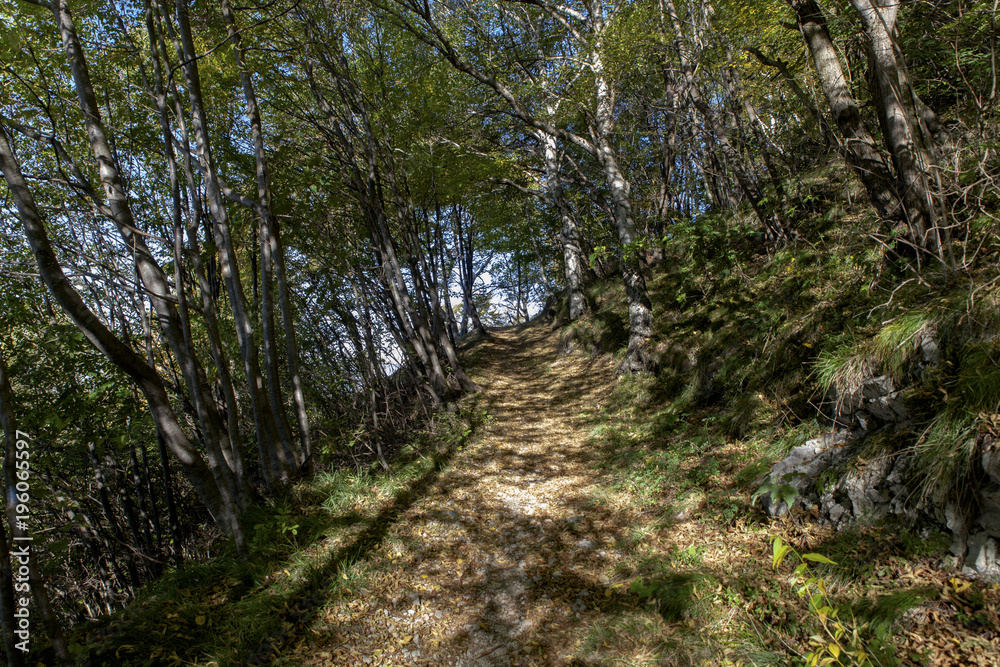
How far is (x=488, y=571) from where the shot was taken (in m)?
3.64

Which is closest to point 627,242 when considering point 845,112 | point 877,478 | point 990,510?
point 845,112

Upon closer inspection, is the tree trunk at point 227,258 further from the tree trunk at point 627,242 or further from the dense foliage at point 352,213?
the tree trunk at point 627,242

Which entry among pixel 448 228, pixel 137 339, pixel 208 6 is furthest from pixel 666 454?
pixel 448 228

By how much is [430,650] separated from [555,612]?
905 mm

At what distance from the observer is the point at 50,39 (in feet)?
17.1

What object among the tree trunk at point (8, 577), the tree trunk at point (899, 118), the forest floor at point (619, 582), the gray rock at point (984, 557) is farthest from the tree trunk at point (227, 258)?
the tree trunk at point (899, 118)

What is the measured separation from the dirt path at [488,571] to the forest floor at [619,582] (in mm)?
13

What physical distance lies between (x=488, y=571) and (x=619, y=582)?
1083mm

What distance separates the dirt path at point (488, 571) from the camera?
290 centimetres

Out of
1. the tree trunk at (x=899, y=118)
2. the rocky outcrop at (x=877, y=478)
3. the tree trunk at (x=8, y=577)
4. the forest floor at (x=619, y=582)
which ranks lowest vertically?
the forest floor at (x=619, y=582)

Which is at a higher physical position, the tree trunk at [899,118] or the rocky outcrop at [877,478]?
the tree trunk at [899,118]

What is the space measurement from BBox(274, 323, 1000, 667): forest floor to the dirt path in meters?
0.01

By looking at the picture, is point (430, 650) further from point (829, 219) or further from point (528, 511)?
point (829, 219)

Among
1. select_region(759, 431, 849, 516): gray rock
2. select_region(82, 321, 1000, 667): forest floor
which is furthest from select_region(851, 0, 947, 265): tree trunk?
select_region(82, 321, 1000, 667): forest floor
